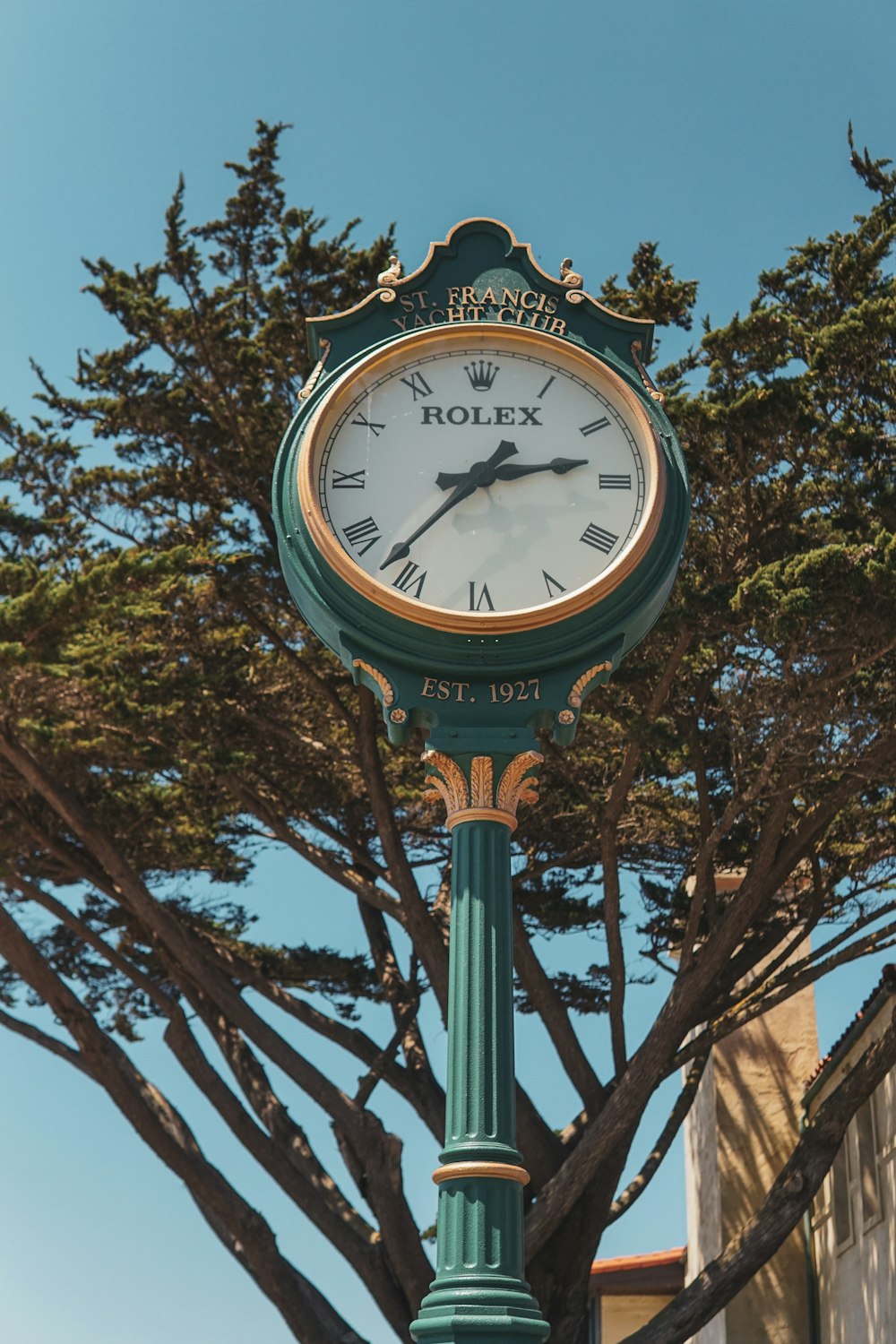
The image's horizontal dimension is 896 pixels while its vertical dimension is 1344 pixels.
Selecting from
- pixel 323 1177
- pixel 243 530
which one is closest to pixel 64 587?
pixel 243 530

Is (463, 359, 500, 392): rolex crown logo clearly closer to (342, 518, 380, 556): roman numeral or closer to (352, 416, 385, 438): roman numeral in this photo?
(352, 416, 385, 438): roman numeral

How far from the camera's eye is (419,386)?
5.76m

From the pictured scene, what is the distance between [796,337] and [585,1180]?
6027 mm

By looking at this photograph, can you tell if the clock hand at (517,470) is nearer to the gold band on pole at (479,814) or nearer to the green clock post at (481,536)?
the green clock post at (481,536)

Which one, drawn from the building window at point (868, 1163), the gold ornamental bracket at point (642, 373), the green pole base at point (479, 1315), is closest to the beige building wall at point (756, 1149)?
the building window at point (868, 1163)

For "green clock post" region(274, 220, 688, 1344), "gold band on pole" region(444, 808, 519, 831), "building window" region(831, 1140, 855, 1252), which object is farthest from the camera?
"building window" region(831, 1140, 855, 1252)

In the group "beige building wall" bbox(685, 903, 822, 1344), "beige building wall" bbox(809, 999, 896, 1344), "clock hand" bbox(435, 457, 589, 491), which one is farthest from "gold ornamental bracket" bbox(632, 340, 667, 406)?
"beige building wall" bbox(685, 903, 822, 1344)

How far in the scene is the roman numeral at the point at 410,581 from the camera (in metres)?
5.42

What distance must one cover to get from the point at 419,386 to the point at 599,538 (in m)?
0.78

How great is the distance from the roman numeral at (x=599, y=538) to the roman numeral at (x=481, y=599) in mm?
343

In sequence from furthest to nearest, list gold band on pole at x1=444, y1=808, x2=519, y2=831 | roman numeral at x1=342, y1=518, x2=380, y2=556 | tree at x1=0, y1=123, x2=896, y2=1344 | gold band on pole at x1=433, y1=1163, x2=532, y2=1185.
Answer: tree at x1=0, y1=123, x2=896, y2=1344
roman numeral at x1=342, y1=518, x2=380, y2=556
gold band on pole at x1=444, y1=808, x2=519, y2=831
gold band on pole at x1=433, y1=1163, x2=532, y2=1185

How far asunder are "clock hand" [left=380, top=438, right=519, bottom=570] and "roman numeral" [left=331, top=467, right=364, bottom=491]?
0.24 m

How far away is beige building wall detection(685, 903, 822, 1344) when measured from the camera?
18.3 metres

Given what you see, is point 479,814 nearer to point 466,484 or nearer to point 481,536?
point 481,536
